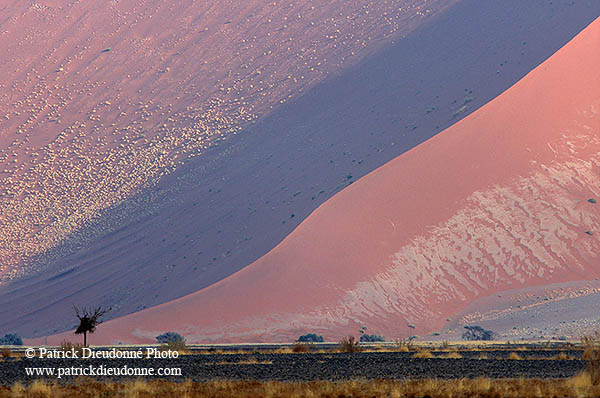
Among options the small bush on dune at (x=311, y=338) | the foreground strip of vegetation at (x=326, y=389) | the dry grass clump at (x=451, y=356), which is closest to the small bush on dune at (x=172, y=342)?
the small bush on dune at (x=311, y=338)

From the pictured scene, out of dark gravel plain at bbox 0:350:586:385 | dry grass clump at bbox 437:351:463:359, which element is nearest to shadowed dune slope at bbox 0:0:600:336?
dry grass clump at bbox 437:351:463:359

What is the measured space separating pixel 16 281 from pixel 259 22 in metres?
27.7

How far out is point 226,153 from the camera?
4984 cm

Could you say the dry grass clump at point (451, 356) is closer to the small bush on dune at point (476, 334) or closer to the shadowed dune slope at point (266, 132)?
the small bush on dune at point (476, 334)

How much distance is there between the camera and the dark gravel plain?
13602 mm

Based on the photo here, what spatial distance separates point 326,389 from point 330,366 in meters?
4.03

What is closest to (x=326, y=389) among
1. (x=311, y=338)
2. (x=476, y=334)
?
(x=311, y=338)

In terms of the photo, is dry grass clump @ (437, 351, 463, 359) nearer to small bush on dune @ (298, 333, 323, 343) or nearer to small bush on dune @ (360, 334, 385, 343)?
small bush on dune @ (298, 333, 323, 343)

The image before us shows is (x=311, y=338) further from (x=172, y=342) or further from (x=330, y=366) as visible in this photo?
(x=330, y=366)

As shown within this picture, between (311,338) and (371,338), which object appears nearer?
(311,338)

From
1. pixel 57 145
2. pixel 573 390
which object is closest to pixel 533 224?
pixel 573 390

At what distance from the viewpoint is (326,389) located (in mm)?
11484

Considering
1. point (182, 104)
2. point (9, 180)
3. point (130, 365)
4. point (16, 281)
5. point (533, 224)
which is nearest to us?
point (130, 365)

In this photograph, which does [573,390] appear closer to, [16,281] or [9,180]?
[16,281]
